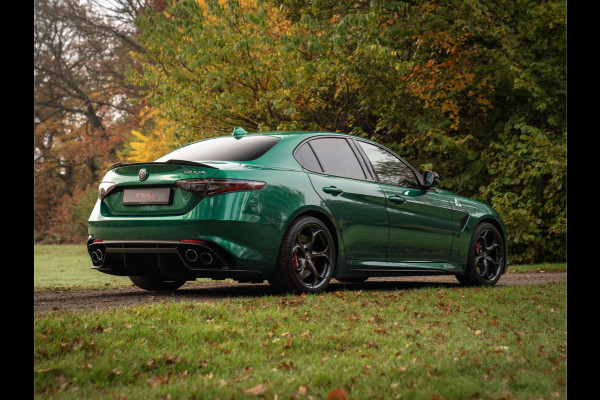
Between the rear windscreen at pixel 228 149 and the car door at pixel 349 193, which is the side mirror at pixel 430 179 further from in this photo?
the rear windscreen at pixel 228 149

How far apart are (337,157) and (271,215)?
1375mm

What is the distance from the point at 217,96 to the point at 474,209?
7.39m

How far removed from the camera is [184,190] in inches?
239

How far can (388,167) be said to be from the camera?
26.0 ft

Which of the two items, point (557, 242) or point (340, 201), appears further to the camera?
point (557, 242)

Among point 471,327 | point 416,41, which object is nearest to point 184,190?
point 471,327

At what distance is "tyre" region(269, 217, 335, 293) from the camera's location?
6375 millimetres

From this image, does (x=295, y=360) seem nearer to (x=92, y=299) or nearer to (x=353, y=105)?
(x=92, y=299)

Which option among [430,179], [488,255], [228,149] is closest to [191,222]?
[228,149]

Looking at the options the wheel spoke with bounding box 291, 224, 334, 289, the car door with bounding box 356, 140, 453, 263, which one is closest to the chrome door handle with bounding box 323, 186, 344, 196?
the wheel spoke with bounding box 291, 224, 334, 289

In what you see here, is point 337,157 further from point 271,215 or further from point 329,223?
point 271,215

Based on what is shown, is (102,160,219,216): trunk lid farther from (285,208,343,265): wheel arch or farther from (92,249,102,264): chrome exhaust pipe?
(285,208,343,265): wheel arch

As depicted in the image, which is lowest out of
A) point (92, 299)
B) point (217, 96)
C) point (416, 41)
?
point (92, 299)
